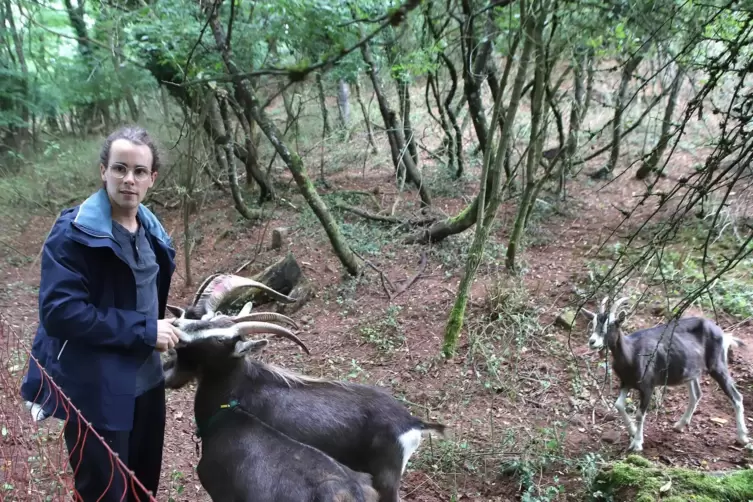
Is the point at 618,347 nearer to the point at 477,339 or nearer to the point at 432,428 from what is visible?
the point at 477,339

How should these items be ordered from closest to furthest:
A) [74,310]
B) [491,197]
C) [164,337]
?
[74,310]
[164,337]
[491,197]

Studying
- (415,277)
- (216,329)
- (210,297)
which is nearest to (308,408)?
(216,329)

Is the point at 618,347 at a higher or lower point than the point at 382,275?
higher

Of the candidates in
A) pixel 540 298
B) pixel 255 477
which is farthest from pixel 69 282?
pixel 540 298

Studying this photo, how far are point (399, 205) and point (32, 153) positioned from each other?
9.86m

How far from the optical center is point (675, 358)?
456 centimetres

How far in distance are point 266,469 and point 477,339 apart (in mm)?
3026

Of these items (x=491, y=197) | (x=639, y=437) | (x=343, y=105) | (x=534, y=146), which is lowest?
(x=639, y=437)

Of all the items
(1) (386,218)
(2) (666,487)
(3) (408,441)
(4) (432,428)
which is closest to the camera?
(2) (666,487)

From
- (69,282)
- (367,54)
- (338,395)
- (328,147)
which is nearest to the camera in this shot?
(69,282)

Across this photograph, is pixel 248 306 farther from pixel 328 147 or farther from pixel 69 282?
pixel 328 147

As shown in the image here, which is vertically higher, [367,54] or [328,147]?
[367,54]

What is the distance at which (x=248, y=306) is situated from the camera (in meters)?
3.45

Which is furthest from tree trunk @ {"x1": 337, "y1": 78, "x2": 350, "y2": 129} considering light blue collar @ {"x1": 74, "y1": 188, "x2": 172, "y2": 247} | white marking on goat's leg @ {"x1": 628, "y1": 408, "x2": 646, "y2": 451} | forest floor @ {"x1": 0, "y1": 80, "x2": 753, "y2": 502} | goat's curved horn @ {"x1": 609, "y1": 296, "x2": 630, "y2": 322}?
light blue collar @ {"x1": 74, "y1": 188, "x2": 172, "y2": 247}
